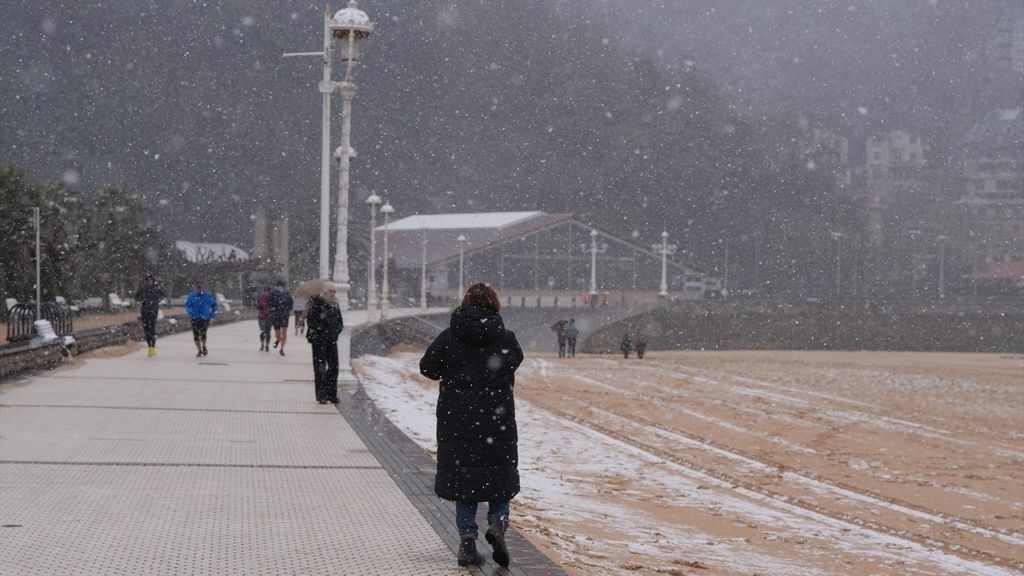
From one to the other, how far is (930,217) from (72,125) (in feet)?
278

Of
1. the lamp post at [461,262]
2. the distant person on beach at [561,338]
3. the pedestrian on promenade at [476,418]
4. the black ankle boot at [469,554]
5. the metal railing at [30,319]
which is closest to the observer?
the black ankle boot at [469,554]

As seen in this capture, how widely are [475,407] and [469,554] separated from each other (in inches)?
30.0

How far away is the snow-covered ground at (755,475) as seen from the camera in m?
9.94

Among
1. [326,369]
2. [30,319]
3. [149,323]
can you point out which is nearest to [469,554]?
[326,369]

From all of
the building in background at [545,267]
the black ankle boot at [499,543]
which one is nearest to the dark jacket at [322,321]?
the black ankle boot at [499,543]

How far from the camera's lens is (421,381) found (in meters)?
24.8

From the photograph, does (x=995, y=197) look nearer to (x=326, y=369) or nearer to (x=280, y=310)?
(x=280, y=310)

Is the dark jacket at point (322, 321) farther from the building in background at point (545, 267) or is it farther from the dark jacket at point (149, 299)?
the building in background at point (545, 267)

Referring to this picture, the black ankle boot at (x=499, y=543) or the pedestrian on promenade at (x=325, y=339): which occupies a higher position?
the pedestrian on promenade at (x=325, y=339)

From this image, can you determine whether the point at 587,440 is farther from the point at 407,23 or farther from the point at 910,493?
the point at 407,23

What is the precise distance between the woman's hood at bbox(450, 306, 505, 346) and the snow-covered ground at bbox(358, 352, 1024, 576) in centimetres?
154

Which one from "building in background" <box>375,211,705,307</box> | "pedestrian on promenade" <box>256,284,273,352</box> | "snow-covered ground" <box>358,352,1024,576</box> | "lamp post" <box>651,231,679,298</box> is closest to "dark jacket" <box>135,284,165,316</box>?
"pedestrian on promenade" <box>256,284,273,352</box>

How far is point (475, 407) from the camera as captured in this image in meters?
6.85

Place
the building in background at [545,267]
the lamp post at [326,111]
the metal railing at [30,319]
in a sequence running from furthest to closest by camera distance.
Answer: the building in background at [545,267] < the lamp post at [326,111] < the metal railing at [30,319]
